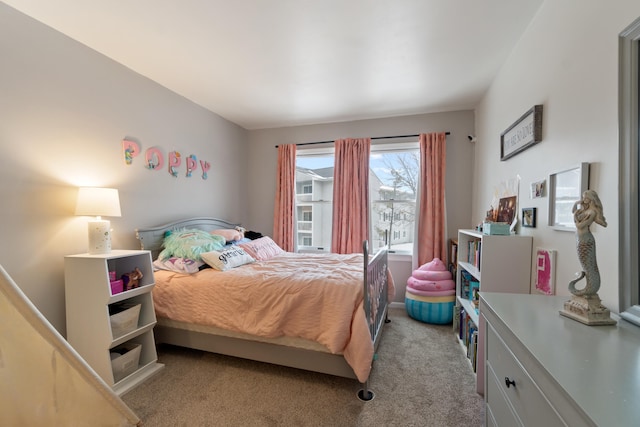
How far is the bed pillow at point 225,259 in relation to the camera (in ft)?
7.82

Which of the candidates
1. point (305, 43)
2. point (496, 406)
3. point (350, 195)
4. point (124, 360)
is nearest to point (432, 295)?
point (350, 195)

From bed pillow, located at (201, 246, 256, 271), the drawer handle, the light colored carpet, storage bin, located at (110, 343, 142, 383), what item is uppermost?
bed pillow, located at (201, 246, 256, 271)

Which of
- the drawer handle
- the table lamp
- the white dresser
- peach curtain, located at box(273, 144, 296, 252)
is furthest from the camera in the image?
peach curtain, located at box(273, 144, 296, 252)

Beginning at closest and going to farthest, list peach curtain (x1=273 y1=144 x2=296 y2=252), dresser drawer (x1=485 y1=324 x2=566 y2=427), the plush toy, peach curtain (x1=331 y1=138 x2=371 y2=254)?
dresser drawer (x1=485 y1=324 x2=566 y2=427) → the plush toy → peach curtain (x1=331 y1=138 x2=371 y2=254) → peach curtain (x1=273 y1=144 x2=296 y2=252)

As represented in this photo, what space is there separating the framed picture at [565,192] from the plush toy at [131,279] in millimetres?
2841

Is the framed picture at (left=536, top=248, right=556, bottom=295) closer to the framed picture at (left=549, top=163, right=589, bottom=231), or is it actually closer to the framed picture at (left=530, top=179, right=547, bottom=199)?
the framed picture at (left=549, top=163, right=589, bottom=231)

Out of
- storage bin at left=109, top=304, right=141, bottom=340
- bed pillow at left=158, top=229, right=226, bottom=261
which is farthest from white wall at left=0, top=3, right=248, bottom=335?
storage bin at left=109, top=304, right=141, bottom=340

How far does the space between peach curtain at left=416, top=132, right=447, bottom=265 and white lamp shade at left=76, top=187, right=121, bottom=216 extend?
3.23 m

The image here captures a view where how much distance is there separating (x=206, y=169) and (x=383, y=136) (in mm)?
2363

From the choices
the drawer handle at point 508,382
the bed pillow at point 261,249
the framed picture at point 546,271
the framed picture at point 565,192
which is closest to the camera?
the drawer handle at point 508,382

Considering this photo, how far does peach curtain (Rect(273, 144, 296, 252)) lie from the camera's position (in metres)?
3.98

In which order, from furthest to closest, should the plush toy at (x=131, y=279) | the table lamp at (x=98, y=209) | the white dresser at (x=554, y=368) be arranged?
1. the plush toy at (x=131, y=279)
2. the table lamp at (x=98, y=209)
3. the white dresser at (x=554, y=368)

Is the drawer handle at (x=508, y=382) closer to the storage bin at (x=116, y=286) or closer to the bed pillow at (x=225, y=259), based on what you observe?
the bed pillow at (x=225, y=259)

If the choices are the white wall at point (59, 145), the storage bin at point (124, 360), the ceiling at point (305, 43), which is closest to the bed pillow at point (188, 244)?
the white wall at point (59, 145)
